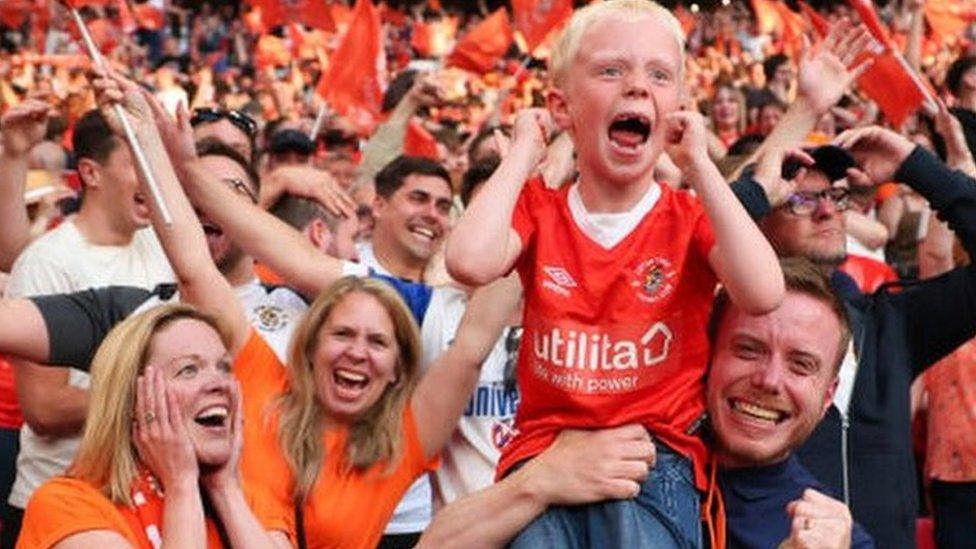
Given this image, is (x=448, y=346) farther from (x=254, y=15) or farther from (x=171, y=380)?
(x=254, y=15)

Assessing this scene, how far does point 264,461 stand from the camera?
4.09 m

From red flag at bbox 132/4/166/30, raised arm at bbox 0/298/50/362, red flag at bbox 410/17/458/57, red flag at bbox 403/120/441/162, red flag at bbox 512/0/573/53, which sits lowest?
red flag at bbox 410/17/458/57

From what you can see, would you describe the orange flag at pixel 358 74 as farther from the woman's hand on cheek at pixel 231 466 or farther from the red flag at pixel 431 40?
the red flag at pixel 431 40

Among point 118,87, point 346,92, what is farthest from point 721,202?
point 346,92

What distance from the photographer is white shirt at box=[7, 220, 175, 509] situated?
4723 mm

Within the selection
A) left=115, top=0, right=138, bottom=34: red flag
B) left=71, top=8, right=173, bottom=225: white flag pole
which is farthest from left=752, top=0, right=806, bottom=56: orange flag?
left=71, top=8, right=173, bottom=225: white flag pole

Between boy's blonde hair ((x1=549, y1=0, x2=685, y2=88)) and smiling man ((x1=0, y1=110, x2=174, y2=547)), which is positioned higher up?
boy's blonde hair ((x1=549, y1=0, x2=685, y2=88))

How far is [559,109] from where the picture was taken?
336 cm

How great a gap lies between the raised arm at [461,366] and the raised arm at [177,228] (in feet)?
1.52

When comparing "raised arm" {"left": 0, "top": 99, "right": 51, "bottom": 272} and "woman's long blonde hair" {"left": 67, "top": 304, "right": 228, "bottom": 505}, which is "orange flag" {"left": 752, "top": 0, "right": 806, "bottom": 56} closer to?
"raised arm" {"left": 0, "top": 99, "right": 51, "bottom": 272}

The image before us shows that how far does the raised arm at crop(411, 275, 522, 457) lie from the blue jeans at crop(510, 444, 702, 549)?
3.07ft

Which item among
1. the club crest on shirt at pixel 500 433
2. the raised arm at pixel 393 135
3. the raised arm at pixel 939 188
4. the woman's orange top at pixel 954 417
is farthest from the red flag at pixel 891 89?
the club crest on shirt at pixel 500 433

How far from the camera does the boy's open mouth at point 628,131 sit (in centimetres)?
321

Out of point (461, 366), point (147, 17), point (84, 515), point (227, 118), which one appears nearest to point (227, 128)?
point (227, 118)
